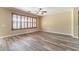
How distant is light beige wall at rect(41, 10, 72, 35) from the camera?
3.94 meters

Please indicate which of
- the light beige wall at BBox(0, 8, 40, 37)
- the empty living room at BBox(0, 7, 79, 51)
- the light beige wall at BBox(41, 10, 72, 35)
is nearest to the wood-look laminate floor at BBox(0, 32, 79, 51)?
the empty living room at BBox(0, 7, 79, 51)

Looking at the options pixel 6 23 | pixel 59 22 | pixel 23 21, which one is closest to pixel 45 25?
pixel 59 22

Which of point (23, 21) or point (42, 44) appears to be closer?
point (42, 44)

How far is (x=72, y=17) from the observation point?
13.7ft

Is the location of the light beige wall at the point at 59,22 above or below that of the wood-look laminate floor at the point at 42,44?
above

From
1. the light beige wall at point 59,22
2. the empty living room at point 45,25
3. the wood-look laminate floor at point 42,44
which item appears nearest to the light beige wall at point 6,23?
the empty living room at point 45,25

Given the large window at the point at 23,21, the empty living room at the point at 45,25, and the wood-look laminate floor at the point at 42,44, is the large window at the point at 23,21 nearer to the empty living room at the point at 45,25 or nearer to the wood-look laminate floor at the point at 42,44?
the empty living room at the point at 45,25

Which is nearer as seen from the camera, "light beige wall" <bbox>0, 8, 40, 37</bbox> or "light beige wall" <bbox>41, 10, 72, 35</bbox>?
"light beige wall" <bbox>41, 10, 72, 35</bbox>

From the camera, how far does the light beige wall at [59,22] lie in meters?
3.94

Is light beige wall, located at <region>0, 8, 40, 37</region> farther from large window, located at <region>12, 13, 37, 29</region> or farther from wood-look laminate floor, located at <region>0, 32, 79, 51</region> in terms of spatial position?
wood-look laminate floor, located at <region>0, 32, 79, 51</region>

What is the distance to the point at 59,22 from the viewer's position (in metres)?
4.35

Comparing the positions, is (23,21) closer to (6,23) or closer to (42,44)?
(6,23)

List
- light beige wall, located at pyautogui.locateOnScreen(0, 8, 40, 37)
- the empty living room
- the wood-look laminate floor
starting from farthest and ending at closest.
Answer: light beige wall, located at pyautogui.locateOnScreen(0, 8, 40, 37)
the empty living room
the wood-look laminate floor
